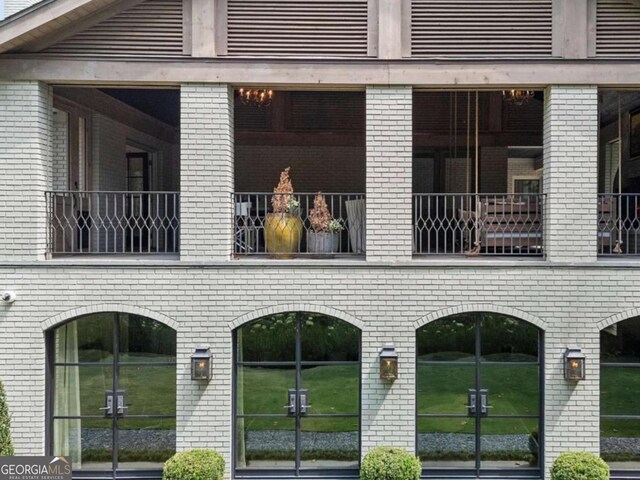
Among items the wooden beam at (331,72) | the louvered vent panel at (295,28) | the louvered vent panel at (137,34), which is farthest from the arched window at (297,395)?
the louvered vent panel at (137,34)

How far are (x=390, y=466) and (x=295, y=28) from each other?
6.74 meters

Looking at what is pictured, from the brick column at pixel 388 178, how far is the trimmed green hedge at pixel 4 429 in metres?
5.80

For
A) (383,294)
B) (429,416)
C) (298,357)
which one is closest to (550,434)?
(429,416)

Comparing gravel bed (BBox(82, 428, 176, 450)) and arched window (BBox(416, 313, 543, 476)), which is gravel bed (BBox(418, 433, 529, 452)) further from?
gravel bed (BBox(82, 428, 176, 450))

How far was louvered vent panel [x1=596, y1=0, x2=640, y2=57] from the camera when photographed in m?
8.73

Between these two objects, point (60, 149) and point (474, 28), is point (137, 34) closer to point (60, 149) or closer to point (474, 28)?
point (60, 149)

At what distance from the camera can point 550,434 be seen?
8.70m

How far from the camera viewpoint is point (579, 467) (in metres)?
7.98

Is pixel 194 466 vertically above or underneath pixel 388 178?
underneath

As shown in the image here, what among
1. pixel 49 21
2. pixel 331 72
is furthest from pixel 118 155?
pixel 331 72

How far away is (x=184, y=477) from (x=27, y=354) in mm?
3130

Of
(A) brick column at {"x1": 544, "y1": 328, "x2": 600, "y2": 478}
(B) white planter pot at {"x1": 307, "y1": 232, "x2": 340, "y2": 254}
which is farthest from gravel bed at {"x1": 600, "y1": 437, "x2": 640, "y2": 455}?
(B) white planter pot at {"x1": 307, "y1": 232, "x2": 340, "y2": 254}

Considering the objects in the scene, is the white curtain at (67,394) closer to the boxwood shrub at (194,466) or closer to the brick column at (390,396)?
the boxwood shrub at (194,466)

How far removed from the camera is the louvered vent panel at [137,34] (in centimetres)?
878
